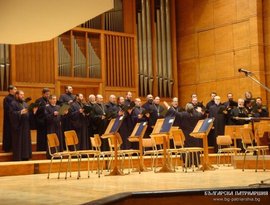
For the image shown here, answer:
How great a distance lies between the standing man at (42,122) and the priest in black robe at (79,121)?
653 millimetres

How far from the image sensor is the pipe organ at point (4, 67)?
1159 cm

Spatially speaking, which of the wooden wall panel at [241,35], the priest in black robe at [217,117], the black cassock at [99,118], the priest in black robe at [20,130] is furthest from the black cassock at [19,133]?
the wooden wall panel at [241,35]

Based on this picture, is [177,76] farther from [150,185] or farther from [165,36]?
[150,185]

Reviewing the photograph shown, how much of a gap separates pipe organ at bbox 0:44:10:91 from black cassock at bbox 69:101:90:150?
5.86 feet

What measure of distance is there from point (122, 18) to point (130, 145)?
412 cm

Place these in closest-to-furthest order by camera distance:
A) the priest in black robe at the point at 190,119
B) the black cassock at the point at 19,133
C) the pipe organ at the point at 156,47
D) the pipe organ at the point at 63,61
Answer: the black cassock at the point at 19,133 → the priest in black robe at the point at 190,119 → the pipe organ at the point at 63,61 → the pipe organ at the point at 156,47

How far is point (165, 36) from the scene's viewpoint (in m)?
15.0

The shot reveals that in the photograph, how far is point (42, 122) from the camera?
1070 centimetres

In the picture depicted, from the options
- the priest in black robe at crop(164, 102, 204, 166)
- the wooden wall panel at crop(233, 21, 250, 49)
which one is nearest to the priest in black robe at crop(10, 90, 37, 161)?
the priest in black robe at crop(164, 102, 204, 166)

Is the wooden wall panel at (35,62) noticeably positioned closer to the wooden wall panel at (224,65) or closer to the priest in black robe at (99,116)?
the priest in black robe at (99,116)

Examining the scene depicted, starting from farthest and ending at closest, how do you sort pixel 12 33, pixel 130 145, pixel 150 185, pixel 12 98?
pixel 130 145 → pixel 12 98 → pixel 150 185 → pixel 12 33

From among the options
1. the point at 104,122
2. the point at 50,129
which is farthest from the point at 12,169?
the point at 104,122

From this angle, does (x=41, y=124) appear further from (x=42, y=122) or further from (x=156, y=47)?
(x=156, y=47)

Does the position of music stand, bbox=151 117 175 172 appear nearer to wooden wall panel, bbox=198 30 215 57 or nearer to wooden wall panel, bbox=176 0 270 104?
wooden wall panel, bbox=176 0 270 104
